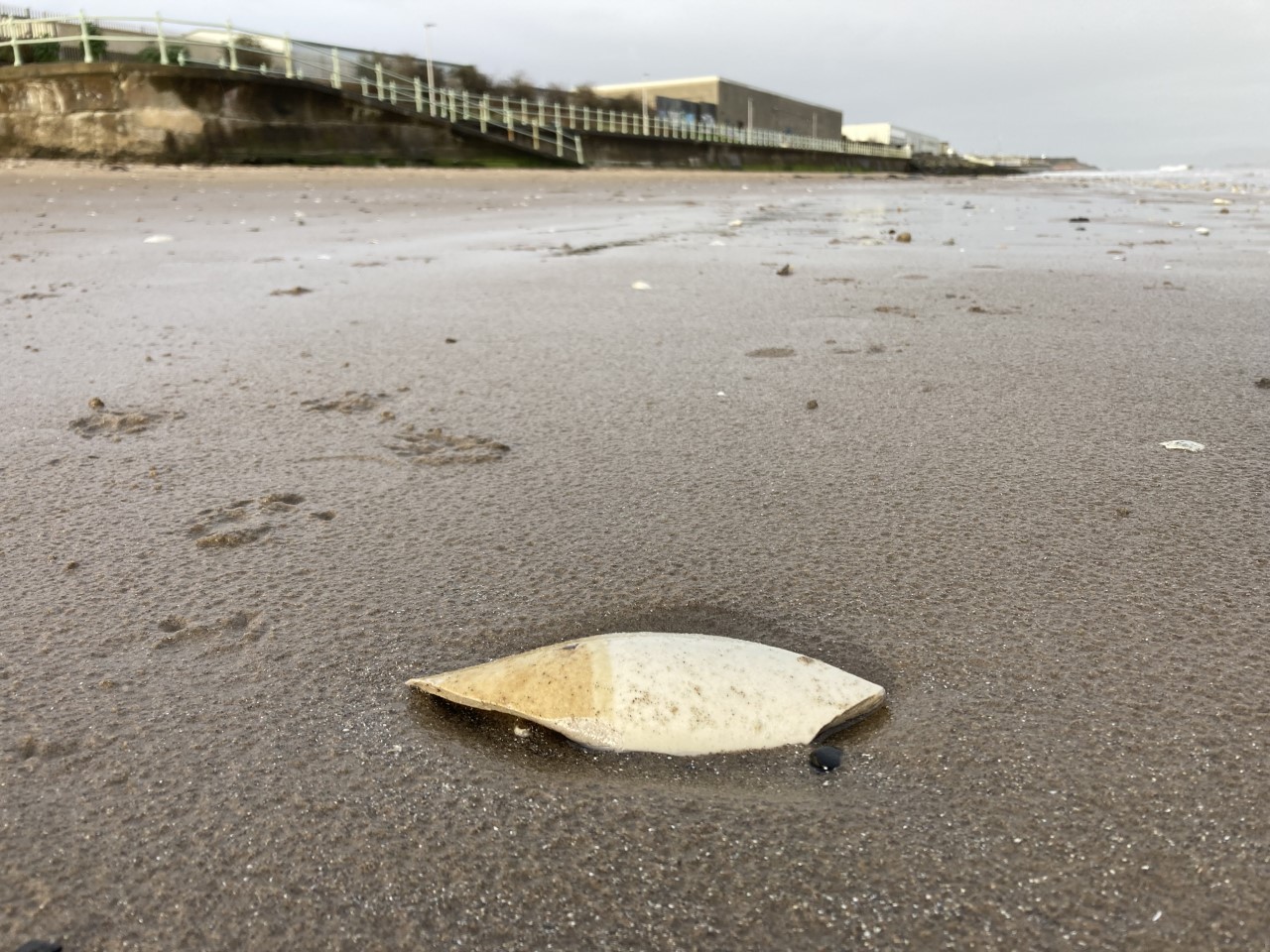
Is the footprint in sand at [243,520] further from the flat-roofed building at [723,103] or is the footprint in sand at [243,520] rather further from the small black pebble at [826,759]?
the flat-roofed building at [723,103]

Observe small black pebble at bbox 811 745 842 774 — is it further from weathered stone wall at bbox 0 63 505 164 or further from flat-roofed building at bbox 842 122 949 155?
flat-roofed building at bbox 842 122 949 155

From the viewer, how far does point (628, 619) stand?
121 cm

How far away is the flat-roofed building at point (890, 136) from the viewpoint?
89838mm

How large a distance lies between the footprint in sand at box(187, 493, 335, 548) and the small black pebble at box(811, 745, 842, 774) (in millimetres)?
929

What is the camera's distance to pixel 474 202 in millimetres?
10031

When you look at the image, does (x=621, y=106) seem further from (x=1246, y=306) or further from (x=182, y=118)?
(x=1246, y=306)

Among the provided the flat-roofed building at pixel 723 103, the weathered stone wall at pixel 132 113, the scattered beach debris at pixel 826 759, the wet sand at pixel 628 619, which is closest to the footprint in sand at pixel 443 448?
the wet sand at pixel 628 619

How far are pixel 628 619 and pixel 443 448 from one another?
80cm

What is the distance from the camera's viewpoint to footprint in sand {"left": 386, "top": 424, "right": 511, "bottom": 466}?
1804mm

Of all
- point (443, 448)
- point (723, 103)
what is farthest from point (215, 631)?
point (723, 103)

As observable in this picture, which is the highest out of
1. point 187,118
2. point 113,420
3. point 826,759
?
point 187,118

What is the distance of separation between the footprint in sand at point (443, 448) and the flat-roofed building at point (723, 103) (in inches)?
2084

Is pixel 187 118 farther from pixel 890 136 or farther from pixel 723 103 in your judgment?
pixel 890 136

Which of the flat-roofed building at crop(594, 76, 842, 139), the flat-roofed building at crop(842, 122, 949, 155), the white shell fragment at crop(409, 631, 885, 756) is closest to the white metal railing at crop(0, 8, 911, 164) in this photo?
the white shell fragment at crop(409, 631, 885, 756)
